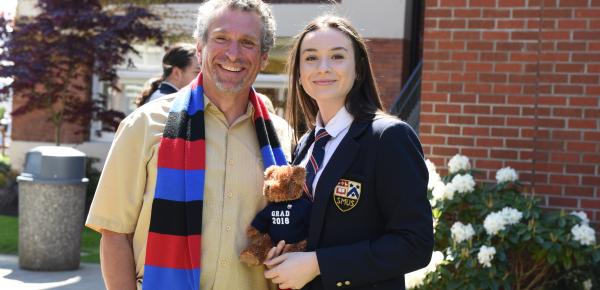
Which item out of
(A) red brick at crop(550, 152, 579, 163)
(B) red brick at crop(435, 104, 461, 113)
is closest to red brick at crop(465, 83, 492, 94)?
(B) red brick at crop(435, 104, 461, 113)

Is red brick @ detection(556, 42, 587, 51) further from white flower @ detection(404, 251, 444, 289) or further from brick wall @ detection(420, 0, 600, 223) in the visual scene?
white flower @ detection(404, 251, 444, 289)

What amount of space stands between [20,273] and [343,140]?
6350 millimetres

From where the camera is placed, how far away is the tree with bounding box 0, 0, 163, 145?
13.3 meters

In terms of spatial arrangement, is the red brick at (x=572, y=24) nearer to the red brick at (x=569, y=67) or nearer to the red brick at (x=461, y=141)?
the red brick at (x=569, y=67)

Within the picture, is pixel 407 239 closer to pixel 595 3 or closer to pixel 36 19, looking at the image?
pixel 595 3

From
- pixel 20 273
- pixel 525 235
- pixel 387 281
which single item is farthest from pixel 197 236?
pixel 20 273

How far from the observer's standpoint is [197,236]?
9.93 ft

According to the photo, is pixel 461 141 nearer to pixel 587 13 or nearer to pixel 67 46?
pixel 587 13

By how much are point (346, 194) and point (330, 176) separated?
9 cm

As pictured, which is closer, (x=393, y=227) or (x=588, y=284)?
(x=393, y=227)

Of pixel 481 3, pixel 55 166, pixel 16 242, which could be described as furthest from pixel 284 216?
pixel 16 242

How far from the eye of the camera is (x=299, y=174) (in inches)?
119

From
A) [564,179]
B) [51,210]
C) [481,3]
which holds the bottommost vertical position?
[51,210]

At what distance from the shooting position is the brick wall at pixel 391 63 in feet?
45.4
